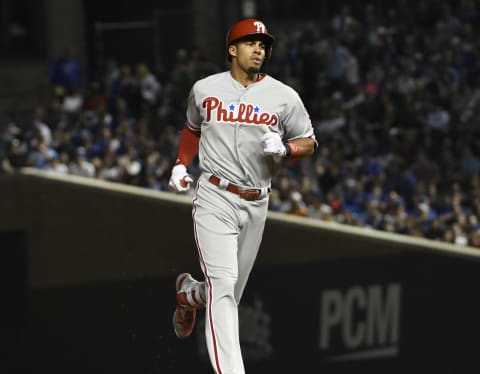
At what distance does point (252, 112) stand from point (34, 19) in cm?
1776

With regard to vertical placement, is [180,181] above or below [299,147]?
below

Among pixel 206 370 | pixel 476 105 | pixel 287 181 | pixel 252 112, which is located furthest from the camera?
pixel 476 105

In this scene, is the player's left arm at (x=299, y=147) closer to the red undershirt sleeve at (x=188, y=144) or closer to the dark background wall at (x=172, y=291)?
the red undershirt sleeve at (x=188, y=144)

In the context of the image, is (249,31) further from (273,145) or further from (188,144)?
(188,144)

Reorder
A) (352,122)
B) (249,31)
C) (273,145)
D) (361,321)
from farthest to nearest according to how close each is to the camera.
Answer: (352,122), (361,321), (249,31), (273,145)

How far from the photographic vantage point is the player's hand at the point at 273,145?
6898 millimetres

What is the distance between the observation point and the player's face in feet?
23.5

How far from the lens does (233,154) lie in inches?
283

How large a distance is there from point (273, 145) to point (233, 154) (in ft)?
1.19

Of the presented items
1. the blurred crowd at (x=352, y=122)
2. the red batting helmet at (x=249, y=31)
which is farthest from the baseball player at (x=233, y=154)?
the blurred crowd at (x=352, y=122)

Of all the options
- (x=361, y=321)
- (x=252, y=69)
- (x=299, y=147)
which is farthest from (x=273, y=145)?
(x=361, y=321)

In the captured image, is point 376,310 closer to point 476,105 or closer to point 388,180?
point 388,180

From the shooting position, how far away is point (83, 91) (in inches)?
822

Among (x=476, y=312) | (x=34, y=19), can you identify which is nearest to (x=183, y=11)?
(x=34, y=19)
